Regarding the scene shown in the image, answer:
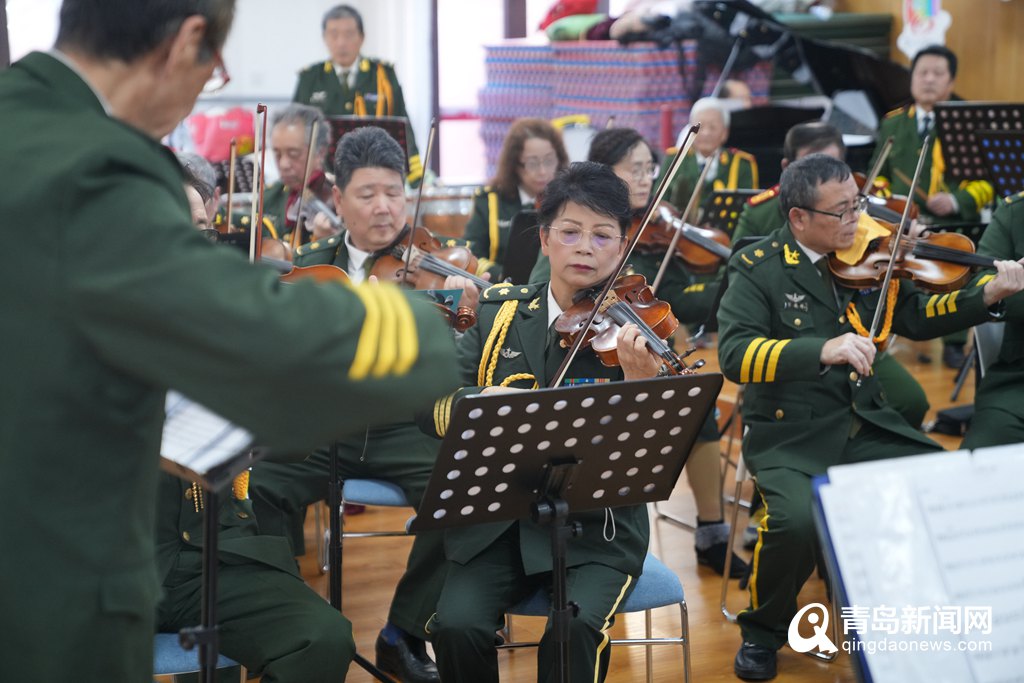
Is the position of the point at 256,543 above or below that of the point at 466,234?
below

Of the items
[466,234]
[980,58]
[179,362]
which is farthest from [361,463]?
[980,58]

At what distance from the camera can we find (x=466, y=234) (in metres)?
4.44

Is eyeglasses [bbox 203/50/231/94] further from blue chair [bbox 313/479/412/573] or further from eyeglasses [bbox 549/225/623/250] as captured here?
blue chair [bbox 313/479/412/573]

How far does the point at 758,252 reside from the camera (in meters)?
2.97

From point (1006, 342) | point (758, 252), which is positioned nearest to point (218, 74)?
point (758, 252)

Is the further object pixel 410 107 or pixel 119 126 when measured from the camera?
pixel 410 107

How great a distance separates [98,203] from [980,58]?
7280mm

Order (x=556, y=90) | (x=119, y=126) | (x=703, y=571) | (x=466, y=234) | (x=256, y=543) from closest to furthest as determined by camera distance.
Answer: (x=119, y=126) → (x=256, y=543) → (x=703, y=571) → (x=466, y=234) → (x=556, y=90)

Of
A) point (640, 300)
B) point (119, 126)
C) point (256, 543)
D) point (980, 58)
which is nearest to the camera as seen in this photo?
point (119, 126)

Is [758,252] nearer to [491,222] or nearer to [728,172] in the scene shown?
[491,222]

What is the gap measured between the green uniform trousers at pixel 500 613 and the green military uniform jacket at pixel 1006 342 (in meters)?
1.36

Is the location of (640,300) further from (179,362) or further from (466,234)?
(466,234)

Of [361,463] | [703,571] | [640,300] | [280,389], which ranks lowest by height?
[703,571]

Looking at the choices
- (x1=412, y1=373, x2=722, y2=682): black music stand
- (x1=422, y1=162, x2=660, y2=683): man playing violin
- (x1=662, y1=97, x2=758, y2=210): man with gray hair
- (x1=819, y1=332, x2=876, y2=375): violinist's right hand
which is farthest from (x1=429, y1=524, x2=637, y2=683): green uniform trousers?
(x1=662, y1=97, x2=758, y2=210): man with gray hair
